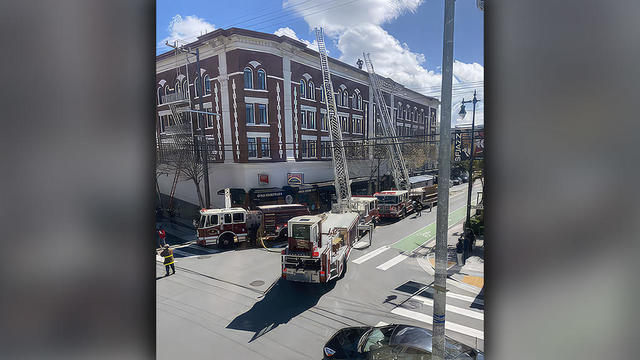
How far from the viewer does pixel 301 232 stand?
11.6 feet

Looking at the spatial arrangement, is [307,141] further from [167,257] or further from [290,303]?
[167,257]

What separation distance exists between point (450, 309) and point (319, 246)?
5.68 ft

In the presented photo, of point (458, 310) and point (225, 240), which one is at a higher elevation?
point (225, 240)

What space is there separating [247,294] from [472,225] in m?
2.98

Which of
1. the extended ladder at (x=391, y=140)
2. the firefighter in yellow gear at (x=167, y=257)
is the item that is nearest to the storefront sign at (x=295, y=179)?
the extended ladder at (x=391, y=140)

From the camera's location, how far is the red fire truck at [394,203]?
3.46 metres

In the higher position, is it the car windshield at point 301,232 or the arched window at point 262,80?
the arched window at point 262,80

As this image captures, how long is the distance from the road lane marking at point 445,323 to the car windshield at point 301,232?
55.5 inches

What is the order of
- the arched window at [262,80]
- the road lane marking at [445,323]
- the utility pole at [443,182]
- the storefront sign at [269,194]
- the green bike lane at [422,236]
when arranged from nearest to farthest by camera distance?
the utility pole at [443,182] < the road lane marking at [445,323] < the green bike lane at [422,236] < the arched window at [262,80] < the storefront sign at [269,194]

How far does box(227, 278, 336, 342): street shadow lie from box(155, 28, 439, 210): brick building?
3.68 ft

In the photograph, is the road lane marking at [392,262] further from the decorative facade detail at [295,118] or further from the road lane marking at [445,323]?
the decorative facade detail at [295,118]

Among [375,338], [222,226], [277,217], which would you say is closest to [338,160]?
[277,217]
